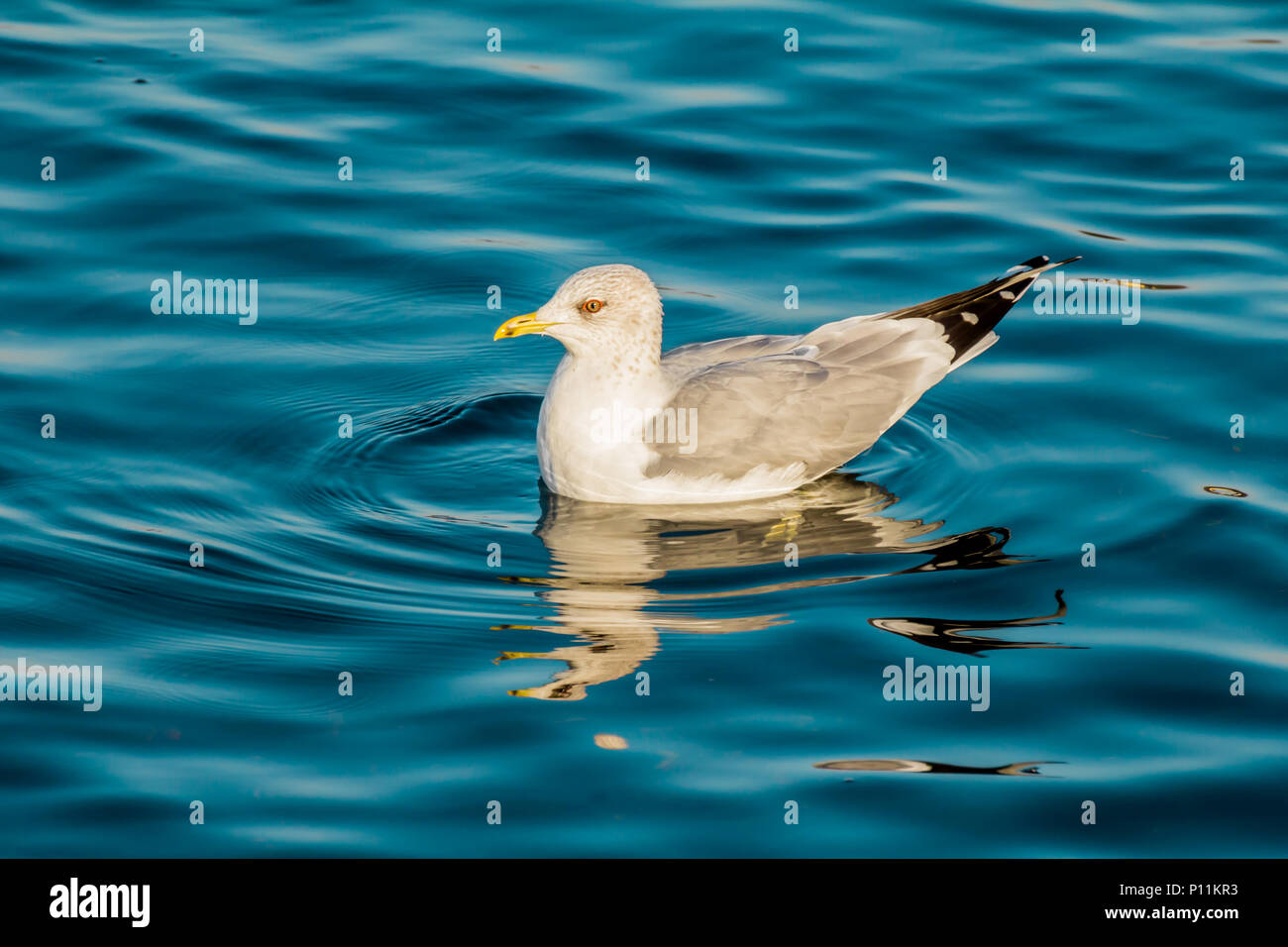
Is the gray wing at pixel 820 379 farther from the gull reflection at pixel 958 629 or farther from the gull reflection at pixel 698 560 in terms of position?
the gull reflection at pixel 958 629

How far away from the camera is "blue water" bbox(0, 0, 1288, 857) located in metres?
6.93

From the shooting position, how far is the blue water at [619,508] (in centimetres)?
693

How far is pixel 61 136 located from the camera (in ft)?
44.4

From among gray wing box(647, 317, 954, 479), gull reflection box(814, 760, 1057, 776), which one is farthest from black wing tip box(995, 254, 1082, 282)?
gull reflection box(814, 760, 1057, 776)

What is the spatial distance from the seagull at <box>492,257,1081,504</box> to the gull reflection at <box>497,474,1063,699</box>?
15 cm

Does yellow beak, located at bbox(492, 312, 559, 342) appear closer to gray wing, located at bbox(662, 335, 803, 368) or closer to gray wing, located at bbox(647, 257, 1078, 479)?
gray wing, located at bbox(647, 257, 1078, 479)

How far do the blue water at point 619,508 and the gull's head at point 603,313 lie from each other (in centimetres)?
91

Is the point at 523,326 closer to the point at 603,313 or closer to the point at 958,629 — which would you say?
the point at 603,313

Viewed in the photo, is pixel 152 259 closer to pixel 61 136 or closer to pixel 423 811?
pixel 61 136

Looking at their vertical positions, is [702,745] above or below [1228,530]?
below

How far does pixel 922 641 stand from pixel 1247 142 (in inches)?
315

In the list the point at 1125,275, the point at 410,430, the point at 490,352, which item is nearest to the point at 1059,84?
the point at 1125,275

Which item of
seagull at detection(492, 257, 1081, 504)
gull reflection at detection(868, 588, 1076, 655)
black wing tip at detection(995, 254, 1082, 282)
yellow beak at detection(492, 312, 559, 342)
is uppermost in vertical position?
black wing tip at detection(995, 254, 1082, 282)

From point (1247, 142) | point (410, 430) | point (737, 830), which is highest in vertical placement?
point (1247, 142)
